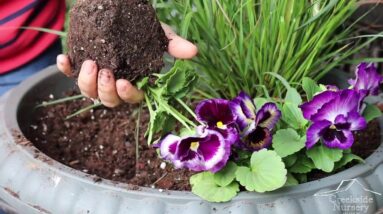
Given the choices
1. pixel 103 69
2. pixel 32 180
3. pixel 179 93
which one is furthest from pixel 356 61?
pixel 32 180

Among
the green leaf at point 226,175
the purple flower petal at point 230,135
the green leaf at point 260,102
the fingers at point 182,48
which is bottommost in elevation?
the green leaf at point 226,175

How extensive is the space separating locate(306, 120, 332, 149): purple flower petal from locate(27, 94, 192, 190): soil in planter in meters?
0.20

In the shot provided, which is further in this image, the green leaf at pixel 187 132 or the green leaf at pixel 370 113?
the green leaf at pixel 370 113

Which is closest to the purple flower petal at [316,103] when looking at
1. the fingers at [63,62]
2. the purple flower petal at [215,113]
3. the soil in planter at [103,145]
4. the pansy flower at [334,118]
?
the pansy flower at [334,118]

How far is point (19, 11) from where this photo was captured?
1.21 metres

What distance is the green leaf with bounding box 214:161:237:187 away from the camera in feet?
2.54

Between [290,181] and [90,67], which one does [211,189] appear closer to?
[290,181]

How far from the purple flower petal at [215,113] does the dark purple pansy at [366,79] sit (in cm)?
21

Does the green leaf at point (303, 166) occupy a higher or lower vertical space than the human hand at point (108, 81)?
lower

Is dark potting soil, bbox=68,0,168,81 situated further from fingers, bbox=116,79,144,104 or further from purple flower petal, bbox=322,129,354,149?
purple flower petal, bbox=322,129,354,149

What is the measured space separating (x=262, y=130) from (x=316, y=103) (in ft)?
0.28

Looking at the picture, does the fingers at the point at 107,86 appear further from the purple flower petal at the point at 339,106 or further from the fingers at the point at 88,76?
the purple flower petal at the point at 339,106

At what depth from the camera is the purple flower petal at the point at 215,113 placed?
2.62 ft

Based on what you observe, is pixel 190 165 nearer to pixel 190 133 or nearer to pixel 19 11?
pixel 190 133
